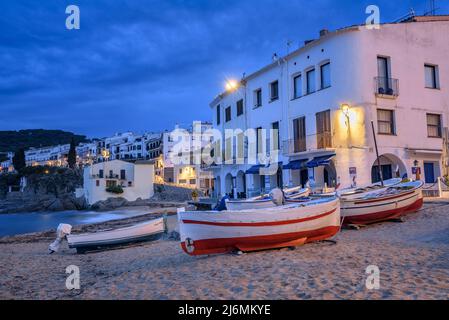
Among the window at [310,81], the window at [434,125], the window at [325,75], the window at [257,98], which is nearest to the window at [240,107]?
the window at [257,98]

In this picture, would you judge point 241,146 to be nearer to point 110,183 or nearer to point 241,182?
point 241,182

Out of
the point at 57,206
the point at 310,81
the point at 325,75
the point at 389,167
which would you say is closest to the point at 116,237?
the point at 325,75

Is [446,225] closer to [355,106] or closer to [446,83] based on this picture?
[355,106]

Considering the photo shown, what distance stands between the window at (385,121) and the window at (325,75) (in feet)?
11.2

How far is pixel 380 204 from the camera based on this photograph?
47.7ft

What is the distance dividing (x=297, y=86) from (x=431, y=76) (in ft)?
27.8

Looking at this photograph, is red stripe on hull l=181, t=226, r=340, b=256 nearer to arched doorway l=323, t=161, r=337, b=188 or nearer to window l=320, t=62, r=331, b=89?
arched doorway l=323, t=161, r=337, b=188

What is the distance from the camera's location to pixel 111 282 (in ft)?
29.6

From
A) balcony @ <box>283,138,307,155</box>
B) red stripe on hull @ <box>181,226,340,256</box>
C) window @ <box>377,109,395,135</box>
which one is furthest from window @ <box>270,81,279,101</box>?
red stripe on hull @ <box>181,226,340,256</box>

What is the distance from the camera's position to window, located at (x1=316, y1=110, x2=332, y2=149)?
22.6 m

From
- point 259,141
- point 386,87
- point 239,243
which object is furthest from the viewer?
→ point 259,141

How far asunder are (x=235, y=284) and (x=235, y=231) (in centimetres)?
286
